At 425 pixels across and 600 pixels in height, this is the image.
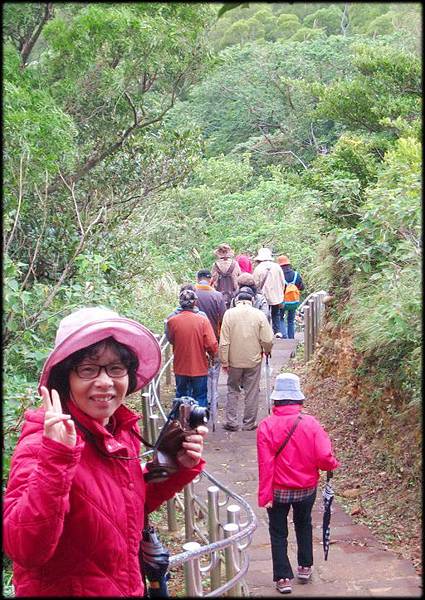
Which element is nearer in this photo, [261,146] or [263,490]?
[263,490]

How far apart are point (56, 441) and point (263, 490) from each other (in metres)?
2.90

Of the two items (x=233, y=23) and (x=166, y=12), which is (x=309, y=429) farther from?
(x=233, y=23)

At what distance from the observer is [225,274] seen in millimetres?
10000

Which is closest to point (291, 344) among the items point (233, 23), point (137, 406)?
point (137, 406)

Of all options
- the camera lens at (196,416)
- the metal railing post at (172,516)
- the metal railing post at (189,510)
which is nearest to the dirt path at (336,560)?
the metal railing post at (189,510)

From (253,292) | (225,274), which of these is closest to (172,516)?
(253,292)

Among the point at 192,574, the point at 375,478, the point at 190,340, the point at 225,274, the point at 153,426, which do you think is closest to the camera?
the point at 192,574

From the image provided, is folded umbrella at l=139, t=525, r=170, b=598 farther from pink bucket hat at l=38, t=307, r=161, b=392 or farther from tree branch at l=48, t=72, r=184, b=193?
tree branch at l=48, t=72, r=184, b=193

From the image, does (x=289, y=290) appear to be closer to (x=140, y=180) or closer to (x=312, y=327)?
(x=312, y=327)

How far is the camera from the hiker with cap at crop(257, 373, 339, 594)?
4.58m

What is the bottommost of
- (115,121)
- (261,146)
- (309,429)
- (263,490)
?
(263,490)

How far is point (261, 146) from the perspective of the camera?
79.6ft

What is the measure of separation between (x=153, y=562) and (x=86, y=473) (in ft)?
1.93

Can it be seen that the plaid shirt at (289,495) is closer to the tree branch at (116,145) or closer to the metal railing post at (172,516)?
the metal railing post at (172,516)
